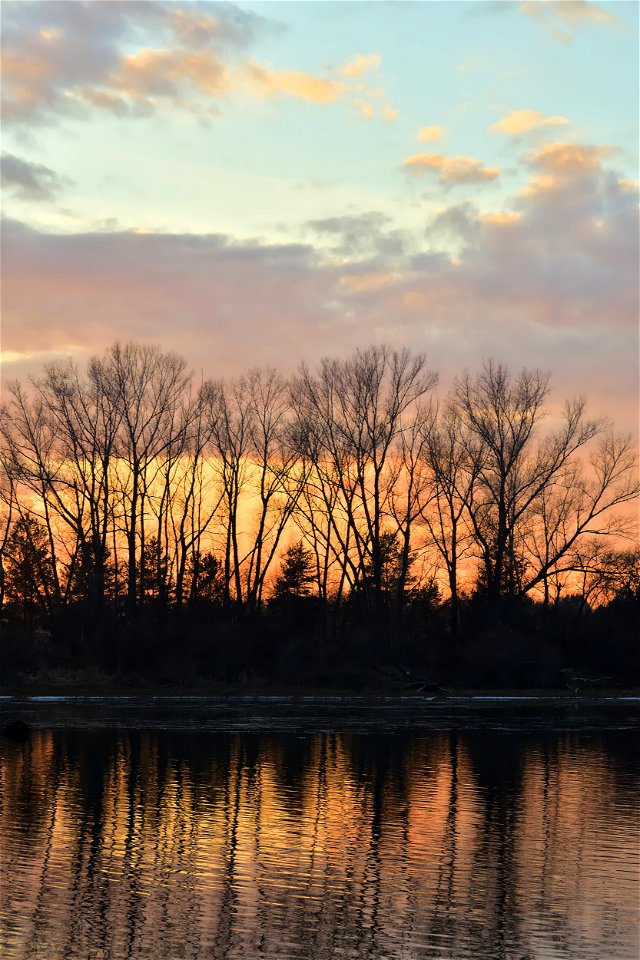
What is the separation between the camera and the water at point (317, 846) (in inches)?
607

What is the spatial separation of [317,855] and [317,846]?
867mm

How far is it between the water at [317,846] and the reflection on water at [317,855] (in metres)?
0.06

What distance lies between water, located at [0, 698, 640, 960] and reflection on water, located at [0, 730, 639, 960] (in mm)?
55

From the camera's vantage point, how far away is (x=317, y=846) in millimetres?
21500

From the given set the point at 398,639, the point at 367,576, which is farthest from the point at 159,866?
the point at 367,576

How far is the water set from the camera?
15.4 m

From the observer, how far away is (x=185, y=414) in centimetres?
7381

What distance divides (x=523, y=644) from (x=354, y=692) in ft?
33.6

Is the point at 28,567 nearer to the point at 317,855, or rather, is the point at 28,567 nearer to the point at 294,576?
the point at 294,576

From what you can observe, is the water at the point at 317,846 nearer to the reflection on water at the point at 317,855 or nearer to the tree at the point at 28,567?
the reflection on water at the point at 317,855

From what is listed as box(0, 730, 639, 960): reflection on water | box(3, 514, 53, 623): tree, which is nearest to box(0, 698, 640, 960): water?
box(0, 730, 639, 960): reflection on water

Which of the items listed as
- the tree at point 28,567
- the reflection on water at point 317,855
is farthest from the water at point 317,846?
the tree at point 28,567

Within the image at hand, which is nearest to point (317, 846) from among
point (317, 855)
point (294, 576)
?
point (317, 855)

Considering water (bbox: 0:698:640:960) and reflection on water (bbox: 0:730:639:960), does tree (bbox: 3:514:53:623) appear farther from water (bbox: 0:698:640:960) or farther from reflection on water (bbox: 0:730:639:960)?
reflection on water (bbox: 0:730:639:960)
